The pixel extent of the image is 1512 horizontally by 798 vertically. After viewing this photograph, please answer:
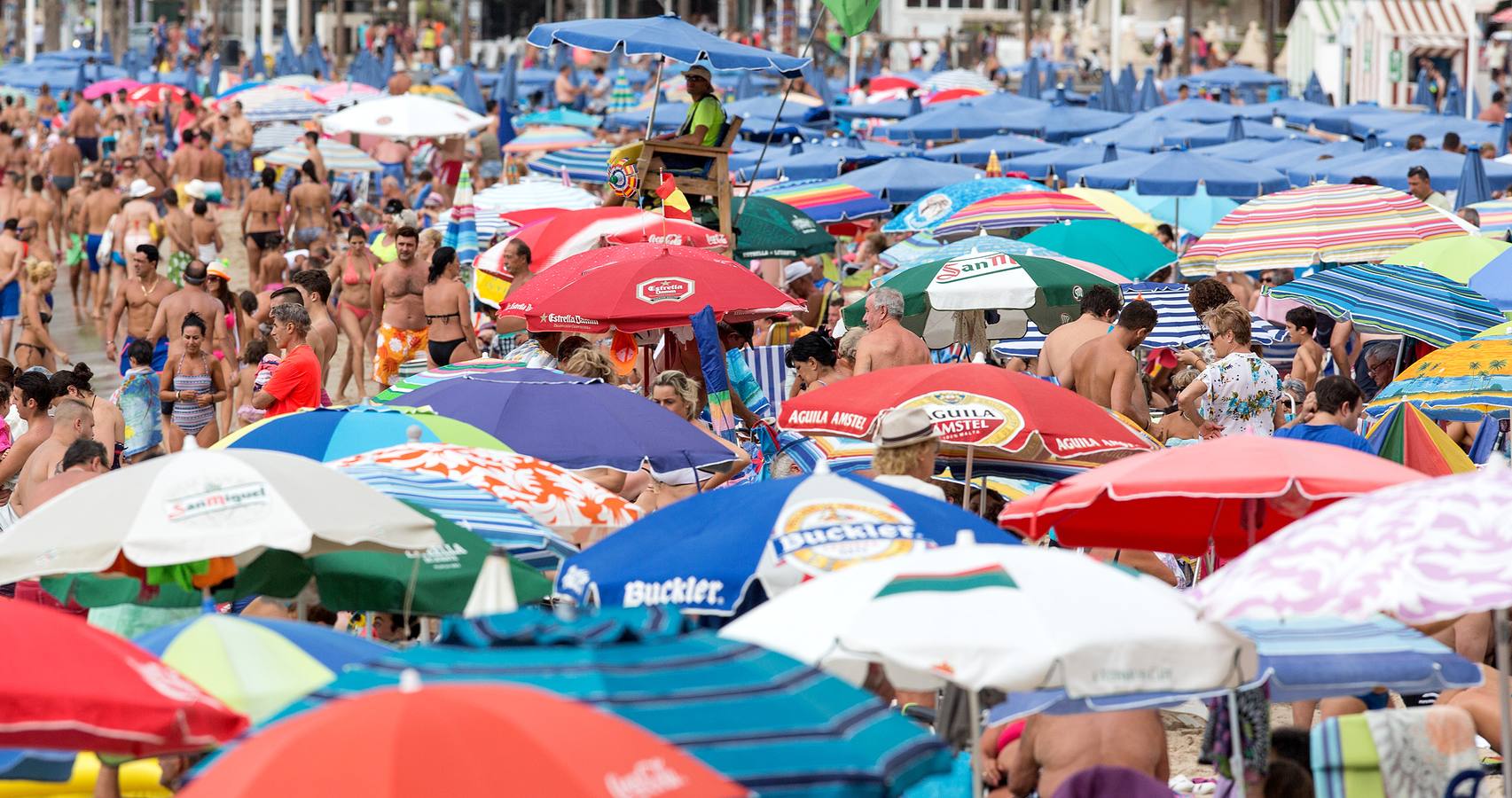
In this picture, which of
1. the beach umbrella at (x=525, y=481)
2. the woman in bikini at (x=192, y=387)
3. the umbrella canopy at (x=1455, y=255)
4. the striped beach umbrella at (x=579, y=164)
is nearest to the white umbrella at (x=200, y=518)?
the beach umbrella at (x=525, y=481)

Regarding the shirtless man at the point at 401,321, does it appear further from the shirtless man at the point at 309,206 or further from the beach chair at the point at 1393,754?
the beach chair at the point at 1393,754

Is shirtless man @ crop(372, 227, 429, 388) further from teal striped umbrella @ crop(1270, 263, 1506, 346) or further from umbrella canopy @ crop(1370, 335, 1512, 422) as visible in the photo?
umbrella canopy @ crop(1370, 335, 1512, 422)

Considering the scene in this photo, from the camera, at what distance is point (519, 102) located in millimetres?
38062

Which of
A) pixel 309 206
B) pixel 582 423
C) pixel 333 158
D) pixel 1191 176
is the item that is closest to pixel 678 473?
pixel 582 423

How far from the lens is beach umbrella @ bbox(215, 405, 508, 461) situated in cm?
704

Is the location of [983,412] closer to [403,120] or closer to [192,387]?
[192,387]

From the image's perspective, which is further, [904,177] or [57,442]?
[904,177]

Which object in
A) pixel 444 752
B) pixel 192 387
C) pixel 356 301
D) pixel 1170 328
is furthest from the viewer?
pixel 356 301

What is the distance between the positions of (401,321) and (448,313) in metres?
0.63

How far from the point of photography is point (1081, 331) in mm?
9773

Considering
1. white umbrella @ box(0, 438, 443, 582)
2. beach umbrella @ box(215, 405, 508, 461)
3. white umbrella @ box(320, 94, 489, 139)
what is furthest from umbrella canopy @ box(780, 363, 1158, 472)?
white umbrella @ box(320, 94, 489, 139)

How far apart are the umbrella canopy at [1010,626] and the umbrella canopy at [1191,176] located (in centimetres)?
1183

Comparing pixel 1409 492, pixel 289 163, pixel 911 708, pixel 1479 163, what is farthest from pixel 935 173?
pixel 1409 492

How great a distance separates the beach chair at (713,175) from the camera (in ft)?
40.8
